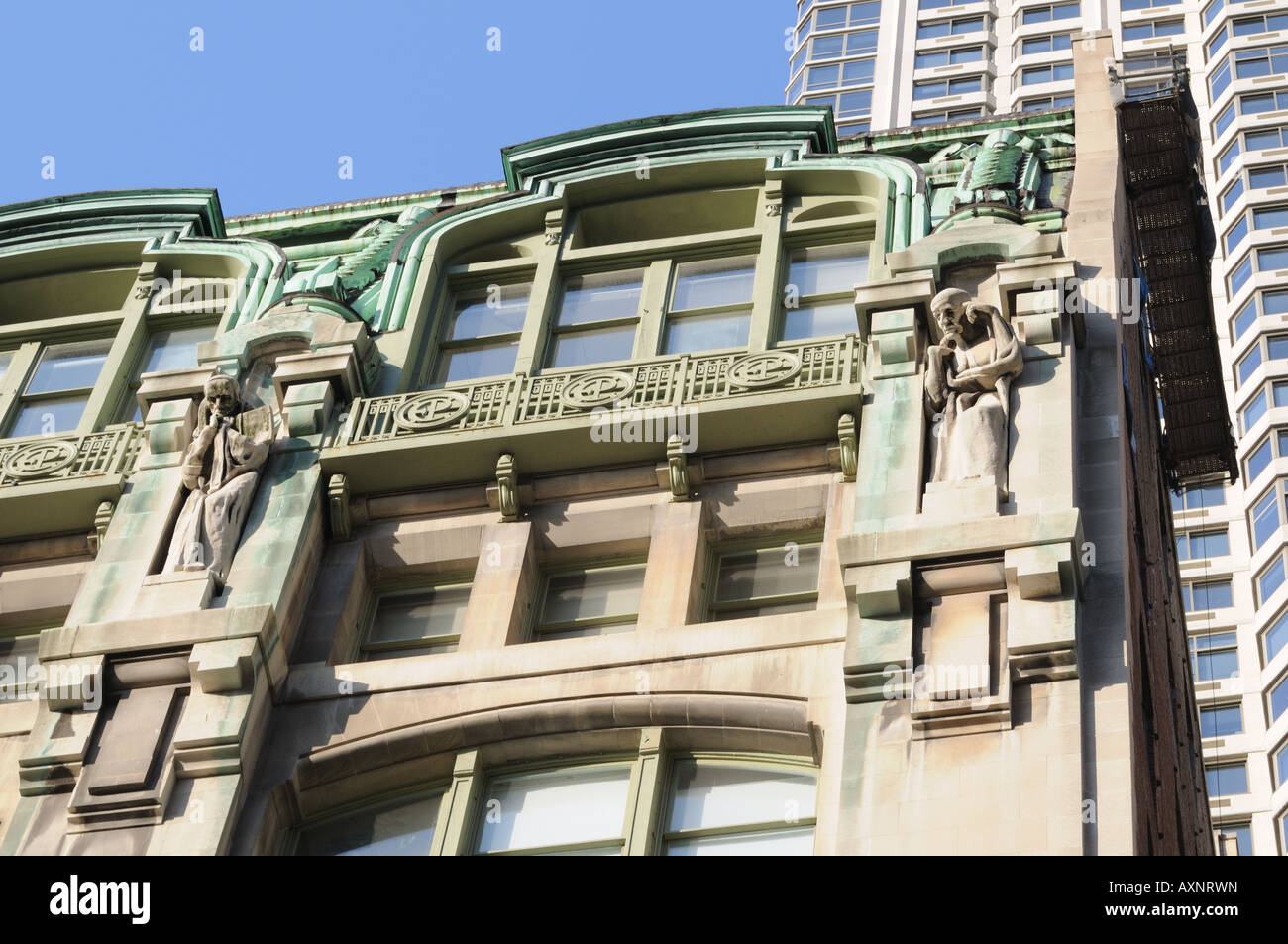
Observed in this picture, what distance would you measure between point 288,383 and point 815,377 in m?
6.44

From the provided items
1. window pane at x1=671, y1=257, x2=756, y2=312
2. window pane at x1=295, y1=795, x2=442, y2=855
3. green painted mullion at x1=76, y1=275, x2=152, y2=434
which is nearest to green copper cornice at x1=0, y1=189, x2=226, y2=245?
green painted mullion at x1=76, y1=275, x2=152, y2=434

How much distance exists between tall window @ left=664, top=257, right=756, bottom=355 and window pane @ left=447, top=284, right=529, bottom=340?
6.91ft

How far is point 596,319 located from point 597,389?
2.90 meters

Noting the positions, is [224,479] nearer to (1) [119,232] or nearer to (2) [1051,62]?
(1) [119,232]

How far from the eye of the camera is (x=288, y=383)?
27984mm

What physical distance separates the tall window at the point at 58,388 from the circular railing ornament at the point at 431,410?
17.6 ft

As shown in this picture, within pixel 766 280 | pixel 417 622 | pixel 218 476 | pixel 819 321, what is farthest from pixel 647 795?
pixel 766 280

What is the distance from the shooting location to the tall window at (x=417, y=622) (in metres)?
26.0

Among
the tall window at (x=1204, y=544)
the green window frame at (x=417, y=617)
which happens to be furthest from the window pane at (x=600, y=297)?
the tall window at (x=1204, y=544)

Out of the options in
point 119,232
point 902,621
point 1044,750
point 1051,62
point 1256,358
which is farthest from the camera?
point 1051,62

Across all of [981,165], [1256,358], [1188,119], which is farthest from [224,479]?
[1256,358]

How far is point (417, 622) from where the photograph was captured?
86.6ft

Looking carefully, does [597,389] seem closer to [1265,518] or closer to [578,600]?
[578,600]

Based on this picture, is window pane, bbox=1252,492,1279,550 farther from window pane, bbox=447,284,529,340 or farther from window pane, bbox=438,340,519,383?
window pane, bbox=438,340,519,383
